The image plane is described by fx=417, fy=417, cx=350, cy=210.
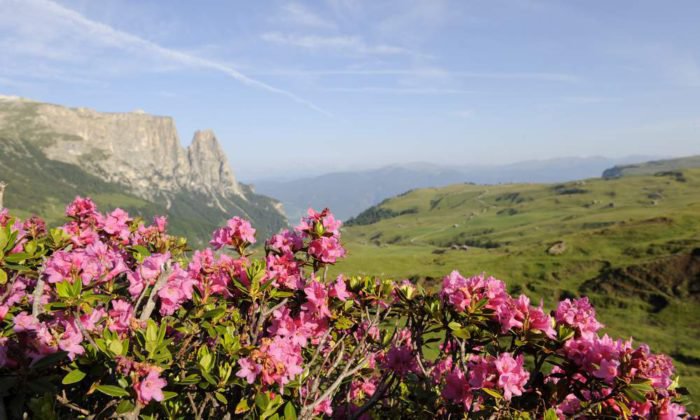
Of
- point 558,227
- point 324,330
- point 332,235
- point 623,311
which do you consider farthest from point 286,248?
point 558,227

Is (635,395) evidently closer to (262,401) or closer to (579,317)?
(579,317)

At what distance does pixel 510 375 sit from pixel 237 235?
3.71m

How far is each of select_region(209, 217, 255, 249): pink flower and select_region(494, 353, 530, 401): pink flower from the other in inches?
133

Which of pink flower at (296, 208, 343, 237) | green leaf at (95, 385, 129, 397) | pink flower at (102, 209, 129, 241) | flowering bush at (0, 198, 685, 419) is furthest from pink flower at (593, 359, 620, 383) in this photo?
pink flower at (102, 209, 129, 241)

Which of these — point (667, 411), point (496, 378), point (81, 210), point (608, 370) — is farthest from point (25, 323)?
point (667, 411)

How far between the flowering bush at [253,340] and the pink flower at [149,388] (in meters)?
0.01

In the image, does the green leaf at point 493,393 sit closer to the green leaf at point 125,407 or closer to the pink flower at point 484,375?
the pink flower at point 484,375

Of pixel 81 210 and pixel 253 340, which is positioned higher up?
pixel 81 210

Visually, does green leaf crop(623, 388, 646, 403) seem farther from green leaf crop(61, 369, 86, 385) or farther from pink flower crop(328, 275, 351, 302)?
green leaf crop(61, 369, 86, 385)

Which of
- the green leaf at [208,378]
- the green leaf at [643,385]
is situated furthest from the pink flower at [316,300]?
the green leaf at [643,385]

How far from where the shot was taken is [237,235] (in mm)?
5664

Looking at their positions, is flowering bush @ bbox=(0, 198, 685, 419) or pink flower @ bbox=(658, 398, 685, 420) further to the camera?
pink flower @ bbox=(658, 398, 685, 420)

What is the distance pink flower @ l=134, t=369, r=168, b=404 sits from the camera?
332 cm

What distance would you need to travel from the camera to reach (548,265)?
166 feet
